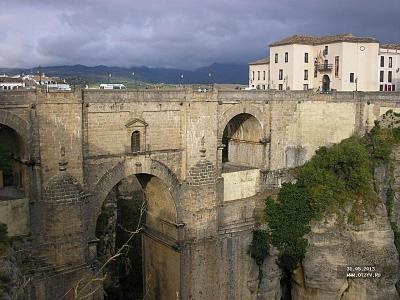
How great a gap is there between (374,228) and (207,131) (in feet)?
37.8

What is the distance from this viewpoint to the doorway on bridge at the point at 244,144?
2852cm

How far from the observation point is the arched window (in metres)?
22.8

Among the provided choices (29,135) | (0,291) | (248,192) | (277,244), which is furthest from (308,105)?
(0,291)

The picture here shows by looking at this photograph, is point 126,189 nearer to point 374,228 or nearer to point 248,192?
point 248,192

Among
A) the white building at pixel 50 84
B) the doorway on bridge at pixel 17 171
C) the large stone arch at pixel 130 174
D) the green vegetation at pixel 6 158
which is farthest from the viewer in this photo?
the green vegetation at pixel 6 158

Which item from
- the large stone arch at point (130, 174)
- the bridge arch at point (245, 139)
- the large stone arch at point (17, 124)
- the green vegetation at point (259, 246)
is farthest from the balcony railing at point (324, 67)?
the large stone arch at point (17, 124)

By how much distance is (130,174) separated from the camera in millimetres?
22609

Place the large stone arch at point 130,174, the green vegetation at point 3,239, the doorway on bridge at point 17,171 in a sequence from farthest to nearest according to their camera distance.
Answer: the large stone arch at point 130,174 < the doorway on bridge at point 17,171 < the green vegetation at point 3,239

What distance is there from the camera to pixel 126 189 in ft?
118

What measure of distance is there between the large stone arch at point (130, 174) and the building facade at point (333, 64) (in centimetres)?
2482

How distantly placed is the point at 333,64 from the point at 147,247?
94.0ft

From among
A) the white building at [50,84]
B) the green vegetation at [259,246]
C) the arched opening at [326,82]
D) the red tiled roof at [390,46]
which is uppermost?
the red tiled roof at [390,46]

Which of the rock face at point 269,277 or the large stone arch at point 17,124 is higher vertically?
the large stone arch at point 17,124

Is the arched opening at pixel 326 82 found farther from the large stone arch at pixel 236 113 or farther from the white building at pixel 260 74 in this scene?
the large stone arch at pixel 236 113
